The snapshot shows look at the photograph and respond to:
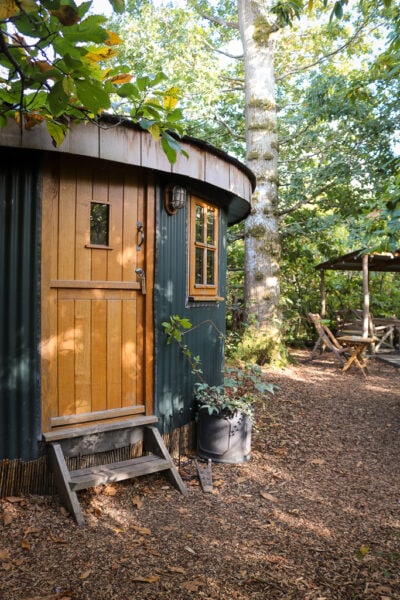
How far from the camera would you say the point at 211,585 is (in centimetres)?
252

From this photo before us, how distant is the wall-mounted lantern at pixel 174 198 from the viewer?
418 cm

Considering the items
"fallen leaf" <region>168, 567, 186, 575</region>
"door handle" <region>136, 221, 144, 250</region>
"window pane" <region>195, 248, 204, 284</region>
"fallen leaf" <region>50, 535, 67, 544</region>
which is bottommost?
"fallen leaf" <region>168, 567, 186, 575</region>

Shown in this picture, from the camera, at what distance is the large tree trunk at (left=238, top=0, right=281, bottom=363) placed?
9016 millimetres

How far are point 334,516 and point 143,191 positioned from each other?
120 inches

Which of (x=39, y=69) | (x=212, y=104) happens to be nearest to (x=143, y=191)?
(x=39, y=69)

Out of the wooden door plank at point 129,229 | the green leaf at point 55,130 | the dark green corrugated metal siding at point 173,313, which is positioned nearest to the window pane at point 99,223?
the wooden door plank at point 129,229

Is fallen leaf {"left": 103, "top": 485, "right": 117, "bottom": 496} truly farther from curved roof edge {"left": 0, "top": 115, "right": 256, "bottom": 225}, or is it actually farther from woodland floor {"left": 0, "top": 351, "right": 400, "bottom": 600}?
curved roof edge {"left": 0, "top": 115, "right": 256, "bottom": 225}

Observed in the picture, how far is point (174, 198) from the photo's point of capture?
4.18 metres

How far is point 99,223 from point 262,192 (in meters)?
5.92

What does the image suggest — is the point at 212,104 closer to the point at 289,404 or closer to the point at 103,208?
the point at 289,404

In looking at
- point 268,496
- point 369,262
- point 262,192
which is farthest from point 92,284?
point 369,262

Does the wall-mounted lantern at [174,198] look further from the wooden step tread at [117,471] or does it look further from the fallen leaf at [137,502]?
the fallen leaf at [137,502]

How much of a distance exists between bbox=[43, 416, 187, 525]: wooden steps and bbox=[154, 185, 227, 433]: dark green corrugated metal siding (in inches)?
10.3

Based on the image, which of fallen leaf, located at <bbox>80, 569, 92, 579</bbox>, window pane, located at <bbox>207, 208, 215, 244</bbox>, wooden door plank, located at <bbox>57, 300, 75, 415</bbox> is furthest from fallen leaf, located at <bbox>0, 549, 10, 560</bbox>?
window pane, located at <bbox>207, 208, 215, 244</bbox>
